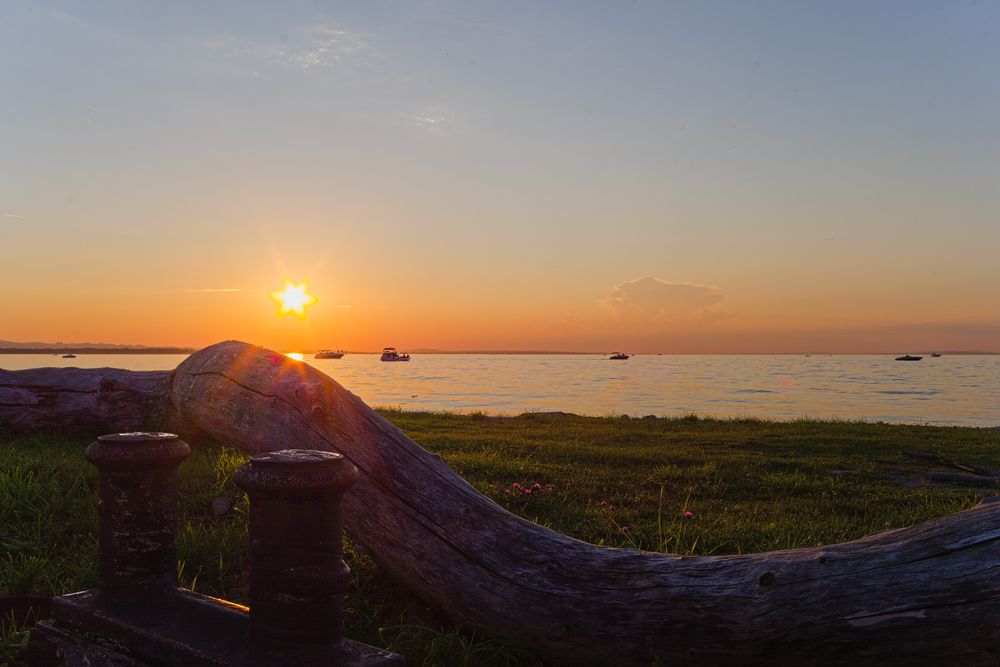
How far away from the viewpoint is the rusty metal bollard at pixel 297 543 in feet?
8.07

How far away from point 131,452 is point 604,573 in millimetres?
2406

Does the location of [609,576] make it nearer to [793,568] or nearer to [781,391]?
[793,568]

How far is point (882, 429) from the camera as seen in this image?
709 inches

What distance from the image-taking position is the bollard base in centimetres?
249

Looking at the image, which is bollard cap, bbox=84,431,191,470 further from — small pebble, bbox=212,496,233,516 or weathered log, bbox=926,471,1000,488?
weathered log, bbox=926,471,1000,488

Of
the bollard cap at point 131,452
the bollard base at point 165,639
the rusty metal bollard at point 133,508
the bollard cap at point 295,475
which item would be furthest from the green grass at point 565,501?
the bollard cap at point 295,475

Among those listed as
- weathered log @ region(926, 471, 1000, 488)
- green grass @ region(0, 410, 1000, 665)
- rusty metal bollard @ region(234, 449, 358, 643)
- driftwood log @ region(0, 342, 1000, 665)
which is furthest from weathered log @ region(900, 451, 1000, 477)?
rusty metal bollard @ region(234, 449, 358, 643)

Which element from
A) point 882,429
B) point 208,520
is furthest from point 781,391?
point 208,520

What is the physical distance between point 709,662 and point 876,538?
3.22ft

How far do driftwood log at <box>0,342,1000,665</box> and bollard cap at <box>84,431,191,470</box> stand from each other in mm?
1527

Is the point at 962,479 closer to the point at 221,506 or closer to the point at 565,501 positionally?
the point at 565,501

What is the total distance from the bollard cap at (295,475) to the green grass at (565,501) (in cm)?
171

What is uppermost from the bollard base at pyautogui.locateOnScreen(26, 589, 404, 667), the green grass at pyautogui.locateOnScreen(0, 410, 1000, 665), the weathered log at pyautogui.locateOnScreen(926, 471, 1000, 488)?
the bollard base at pyautogui.locateOnScreen(26, 589, 404, 667)

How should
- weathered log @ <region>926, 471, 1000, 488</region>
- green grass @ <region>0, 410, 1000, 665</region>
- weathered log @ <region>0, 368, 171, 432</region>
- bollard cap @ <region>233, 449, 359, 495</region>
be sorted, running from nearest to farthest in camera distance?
bollard cap @ <region>233, 449, 359, 495</region>
green grass @ <region>0, 410, 1000, 665</region>
weathered log @ <region>0, 368, 171, 432</region>
weathered log @ <region>926, 471, 1000, 488</region>
